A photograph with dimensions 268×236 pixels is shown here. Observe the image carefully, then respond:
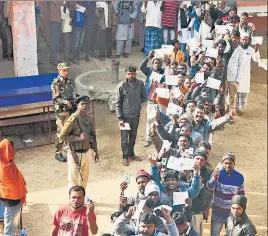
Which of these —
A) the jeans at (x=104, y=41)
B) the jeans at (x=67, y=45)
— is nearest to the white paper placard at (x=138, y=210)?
the jeans at (x=67, y=45)

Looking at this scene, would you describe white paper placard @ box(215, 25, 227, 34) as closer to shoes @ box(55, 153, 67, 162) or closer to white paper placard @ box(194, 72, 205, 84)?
white paper placard @ box(194, 72, 205, 84)

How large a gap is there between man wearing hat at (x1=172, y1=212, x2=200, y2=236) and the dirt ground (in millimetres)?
1697

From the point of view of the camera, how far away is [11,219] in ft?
20.3

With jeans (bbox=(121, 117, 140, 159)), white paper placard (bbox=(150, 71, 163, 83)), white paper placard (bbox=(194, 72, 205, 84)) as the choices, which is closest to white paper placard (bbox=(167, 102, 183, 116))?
jeans (bbox=(121, 117, 140, 159))

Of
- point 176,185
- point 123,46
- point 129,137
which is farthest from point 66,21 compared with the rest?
point 176,185

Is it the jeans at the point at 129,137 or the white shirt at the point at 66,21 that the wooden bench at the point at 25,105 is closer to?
the jeans at the point at 129,137

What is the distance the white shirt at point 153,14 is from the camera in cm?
1312

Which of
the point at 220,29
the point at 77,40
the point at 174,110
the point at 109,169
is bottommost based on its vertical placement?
the point at 109,169

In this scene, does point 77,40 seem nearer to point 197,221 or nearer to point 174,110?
point 174,110

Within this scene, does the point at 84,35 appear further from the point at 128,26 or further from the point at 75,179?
the point at 75,179

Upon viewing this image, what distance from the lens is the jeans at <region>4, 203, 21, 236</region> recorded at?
6137 millimetres

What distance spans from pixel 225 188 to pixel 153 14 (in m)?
8.03

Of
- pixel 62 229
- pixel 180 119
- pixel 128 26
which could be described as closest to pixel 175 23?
pixel 128 26

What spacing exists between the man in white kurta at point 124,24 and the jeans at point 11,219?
7.95 metres
